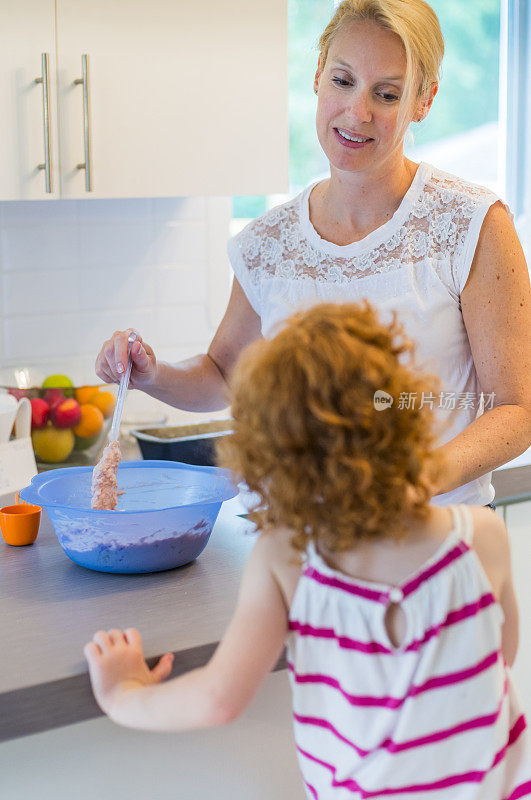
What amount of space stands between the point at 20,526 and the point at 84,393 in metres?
0.66

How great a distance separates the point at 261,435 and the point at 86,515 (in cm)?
49

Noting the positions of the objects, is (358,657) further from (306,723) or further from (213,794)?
(213,794)

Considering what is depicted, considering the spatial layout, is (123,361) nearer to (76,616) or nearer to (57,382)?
Result: (76,616)

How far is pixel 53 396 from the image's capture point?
209cm

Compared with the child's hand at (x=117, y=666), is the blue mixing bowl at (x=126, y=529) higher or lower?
higher

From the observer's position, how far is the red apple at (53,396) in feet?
6.84

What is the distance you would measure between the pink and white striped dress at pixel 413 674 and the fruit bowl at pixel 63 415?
1214 millimetres

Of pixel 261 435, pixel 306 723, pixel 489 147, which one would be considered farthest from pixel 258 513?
pixel 489 147

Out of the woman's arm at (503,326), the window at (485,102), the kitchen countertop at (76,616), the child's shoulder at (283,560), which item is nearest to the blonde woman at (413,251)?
the woman's arm at (503,326)

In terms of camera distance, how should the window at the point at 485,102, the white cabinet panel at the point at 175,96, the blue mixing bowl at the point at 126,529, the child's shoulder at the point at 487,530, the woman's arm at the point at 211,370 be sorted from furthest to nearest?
the window at the point at 485,102 < the white cabinet panel at the point at 175,96 < the woman's arm at the point at 211,370 < the blue mixing bowl at the point at 126,529 < the child's shoulder at the point at 487,530

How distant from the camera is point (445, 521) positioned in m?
0.98

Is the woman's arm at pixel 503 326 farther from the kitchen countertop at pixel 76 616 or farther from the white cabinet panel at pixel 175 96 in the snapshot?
the white cabinet panel at pixel 175 96

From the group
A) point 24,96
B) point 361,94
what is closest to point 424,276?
point 361,94

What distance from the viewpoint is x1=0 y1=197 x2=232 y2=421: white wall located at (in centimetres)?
250
